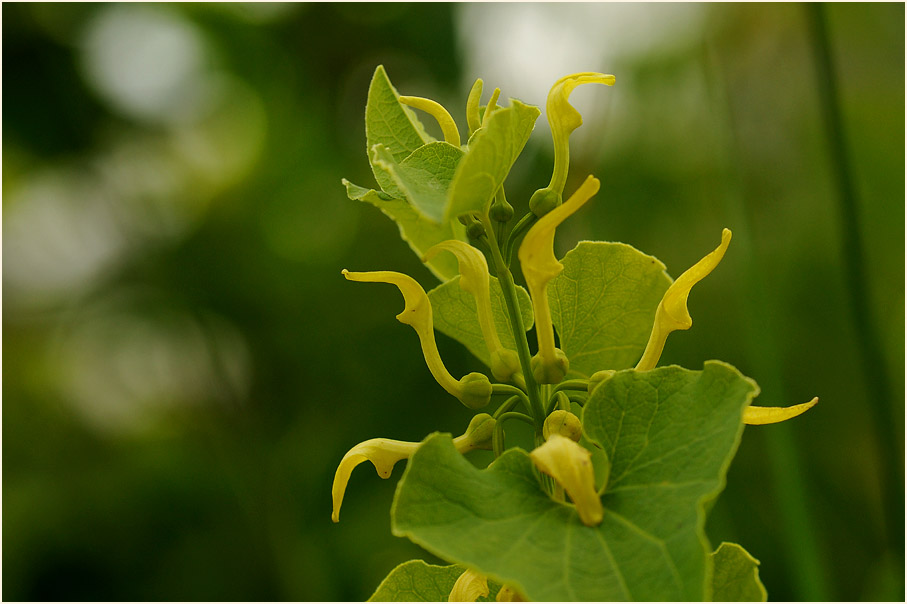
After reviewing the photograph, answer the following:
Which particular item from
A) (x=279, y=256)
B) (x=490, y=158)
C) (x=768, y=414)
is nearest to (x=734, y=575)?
(x=768, y=414)

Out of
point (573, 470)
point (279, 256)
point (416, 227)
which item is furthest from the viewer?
point (279, 256)

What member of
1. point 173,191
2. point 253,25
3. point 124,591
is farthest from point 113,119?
point 124,591

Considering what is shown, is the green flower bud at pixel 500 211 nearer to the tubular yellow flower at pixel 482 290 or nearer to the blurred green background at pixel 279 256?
the tubular yellow flower at pixel 482 290

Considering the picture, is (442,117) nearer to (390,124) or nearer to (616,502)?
(390,124)

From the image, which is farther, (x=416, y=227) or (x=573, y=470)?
(x=416, y=227)

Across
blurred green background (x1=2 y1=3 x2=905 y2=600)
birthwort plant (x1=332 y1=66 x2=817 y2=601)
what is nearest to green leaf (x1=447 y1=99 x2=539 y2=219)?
birthwort plant (x1=332 y1=66 x2=817 y2=601)

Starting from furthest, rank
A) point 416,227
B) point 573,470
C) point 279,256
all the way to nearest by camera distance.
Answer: point 279,256, point 416,227, point 573,470
